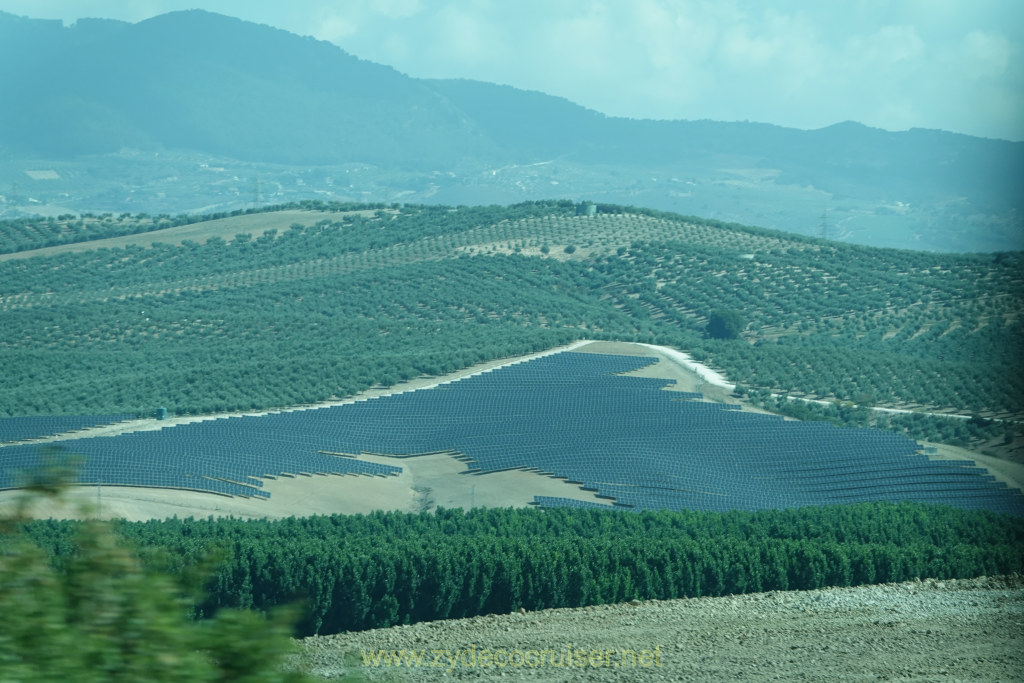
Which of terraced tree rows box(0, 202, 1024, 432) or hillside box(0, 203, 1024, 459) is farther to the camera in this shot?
terraced tree rows box(0, 202, 1024, 432)

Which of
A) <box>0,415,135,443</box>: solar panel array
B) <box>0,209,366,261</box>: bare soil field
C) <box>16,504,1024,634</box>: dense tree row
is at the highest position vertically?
<box>0,209,366,261</box>: bare soil field

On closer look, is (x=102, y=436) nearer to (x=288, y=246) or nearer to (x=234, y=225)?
(x=288, y=246)

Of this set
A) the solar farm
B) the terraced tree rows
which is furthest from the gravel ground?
the terraced tree rows

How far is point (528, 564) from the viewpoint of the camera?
19344 millimetres

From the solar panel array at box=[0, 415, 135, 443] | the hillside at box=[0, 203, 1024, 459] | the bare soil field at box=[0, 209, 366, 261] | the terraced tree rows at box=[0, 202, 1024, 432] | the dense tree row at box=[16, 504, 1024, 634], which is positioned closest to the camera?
the dense tree row at box=[16, 504, 1024, 634]

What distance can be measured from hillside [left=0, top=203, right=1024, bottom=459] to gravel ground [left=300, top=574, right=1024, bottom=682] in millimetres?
21930

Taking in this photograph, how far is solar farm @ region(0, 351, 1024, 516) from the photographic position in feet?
96.5

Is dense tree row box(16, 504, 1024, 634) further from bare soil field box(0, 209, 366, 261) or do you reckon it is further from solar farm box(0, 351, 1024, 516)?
bare soil field box(0, 209, 366, 261)

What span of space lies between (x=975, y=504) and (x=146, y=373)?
110ft

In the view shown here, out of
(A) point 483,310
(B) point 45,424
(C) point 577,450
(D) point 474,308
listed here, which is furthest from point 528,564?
(D) point 474,308

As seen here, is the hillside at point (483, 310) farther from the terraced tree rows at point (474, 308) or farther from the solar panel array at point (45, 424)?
the solar panel array at point (45, 424)

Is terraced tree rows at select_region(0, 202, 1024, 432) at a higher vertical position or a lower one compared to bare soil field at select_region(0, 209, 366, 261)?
lower

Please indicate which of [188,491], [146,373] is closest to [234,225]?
[146,373]

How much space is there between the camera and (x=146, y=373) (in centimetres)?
5012
